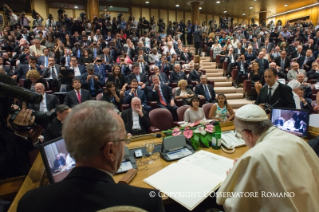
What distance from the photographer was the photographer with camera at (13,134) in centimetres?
111

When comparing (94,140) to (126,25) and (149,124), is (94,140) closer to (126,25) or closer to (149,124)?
(149,124)

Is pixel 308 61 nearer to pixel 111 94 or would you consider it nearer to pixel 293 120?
pixel 293 120

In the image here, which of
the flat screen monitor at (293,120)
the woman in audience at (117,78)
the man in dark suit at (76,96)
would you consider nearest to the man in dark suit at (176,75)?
the woman in audience at (117,78)

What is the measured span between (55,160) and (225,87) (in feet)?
21.5

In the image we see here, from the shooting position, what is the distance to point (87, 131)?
737 mm

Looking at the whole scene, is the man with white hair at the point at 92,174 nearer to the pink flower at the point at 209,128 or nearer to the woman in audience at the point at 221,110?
the pink flower at the point at 209,128

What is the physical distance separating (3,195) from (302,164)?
5.54 feet

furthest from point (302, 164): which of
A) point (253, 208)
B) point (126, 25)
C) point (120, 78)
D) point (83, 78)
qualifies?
point (126, 25)

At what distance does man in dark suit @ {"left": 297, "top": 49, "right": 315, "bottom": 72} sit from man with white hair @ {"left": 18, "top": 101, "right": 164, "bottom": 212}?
8.13m

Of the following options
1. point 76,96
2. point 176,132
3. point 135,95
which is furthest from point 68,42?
point 176,132

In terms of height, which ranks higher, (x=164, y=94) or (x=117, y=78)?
(x=117, y=78)

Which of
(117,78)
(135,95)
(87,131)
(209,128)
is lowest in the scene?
(209,128)

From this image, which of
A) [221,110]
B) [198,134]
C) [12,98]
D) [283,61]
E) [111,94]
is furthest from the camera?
[283,61]

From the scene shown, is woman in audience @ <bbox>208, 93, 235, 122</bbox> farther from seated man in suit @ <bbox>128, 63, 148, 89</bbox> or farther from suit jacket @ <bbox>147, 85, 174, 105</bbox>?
seated man in suit @ <bbox>128, 63, 148, 89</bbox>
